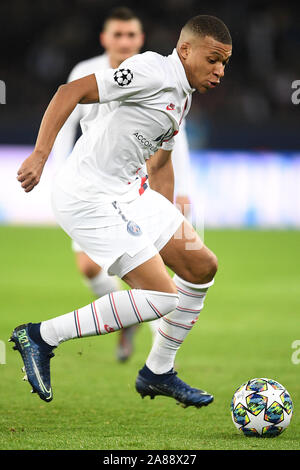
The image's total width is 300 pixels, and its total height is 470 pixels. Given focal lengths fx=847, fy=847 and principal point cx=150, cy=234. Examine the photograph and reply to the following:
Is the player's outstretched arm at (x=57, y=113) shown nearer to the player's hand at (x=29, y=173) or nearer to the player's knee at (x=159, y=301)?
the player's hand at (x=29, y=173)

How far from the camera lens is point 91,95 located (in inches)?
151

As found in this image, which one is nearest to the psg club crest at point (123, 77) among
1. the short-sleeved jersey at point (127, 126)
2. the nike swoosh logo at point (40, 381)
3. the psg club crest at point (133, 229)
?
the short-sleeved jersey at point (127, 126)

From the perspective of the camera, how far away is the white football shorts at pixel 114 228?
391cm

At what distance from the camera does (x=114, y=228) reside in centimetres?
395

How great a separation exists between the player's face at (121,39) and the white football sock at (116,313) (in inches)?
100

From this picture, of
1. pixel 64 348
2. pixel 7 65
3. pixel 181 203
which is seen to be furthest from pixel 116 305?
pixel 7 65

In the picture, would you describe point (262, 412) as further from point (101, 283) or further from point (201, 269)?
point (101, 283)

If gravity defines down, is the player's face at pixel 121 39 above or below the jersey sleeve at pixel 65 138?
above

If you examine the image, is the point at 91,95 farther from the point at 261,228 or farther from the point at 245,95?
the point at 245,95

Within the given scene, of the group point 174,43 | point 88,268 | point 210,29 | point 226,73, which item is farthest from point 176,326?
point 226,73

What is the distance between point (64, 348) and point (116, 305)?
2976 millimetres

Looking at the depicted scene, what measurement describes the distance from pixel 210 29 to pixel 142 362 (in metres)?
3.00

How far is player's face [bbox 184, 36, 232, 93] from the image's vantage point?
3967 millimetres
